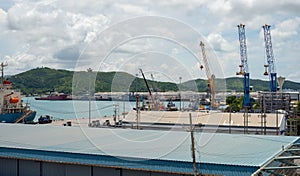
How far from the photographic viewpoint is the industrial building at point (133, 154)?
516 inches

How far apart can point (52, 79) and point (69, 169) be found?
84.8 m

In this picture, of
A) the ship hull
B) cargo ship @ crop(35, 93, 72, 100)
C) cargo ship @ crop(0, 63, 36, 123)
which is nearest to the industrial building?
the ship hull

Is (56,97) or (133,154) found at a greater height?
(56,97)

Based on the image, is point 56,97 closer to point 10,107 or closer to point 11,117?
point 10,107

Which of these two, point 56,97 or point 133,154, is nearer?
point 133,154

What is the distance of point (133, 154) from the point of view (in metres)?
14.5

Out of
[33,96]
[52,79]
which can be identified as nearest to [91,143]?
[52,79]

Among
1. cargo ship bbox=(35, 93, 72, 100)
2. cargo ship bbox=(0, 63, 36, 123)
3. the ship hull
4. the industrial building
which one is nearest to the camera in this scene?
the industrial building

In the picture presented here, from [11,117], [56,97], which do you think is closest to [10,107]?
[11,117]

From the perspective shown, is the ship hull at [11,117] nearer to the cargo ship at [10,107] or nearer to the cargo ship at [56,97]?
the cargo ship at [10,107]

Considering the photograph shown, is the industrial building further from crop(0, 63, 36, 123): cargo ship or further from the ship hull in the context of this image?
crop(0, 63, 36, 123): cargo ship

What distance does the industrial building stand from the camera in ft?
43.0

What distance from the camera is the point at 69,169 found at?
51.1 ft

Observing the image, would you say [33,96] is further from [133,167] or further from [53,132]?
[133,167]
